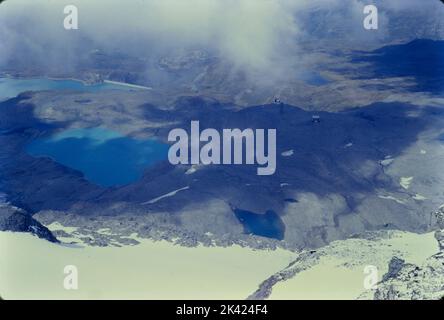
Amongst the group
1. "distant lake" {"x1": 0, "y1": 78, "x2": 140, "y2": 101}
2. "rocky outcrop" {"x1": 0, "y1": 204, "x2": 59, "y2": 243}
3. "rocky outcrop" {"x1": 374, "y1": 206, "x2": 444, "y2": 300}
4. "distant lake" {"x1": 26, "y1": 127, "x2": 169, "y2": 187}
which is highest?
"distant lake" {"x1": 0, "y1": 78, "x2": 140, "y2": 101}

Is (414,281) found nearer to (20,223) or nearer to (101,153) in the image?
(20,223)

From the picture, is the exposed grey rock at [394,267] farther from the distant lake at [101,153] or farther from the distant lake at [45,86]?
the distant lake at [45,86]

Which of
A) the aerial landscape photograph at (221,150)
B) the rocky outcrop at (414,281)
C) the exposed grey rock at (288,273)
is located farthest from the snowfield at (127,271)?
the rocky outcrop at (414,281)

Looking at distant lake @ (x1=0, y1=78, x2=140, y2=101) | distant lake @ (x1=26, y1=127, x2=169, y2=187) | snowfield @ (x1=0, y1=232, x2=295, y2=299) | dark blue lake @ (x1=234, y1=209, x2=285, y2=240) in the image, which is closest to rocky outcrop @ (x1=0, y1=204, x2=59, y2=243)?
snowfield @ (x1=0, y1=232, x2=295, y2=299)

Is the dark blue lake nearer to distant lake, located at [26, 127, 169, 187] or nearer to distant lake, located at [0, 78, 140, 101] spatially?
distant lake, located at [26, 127, 169, 187]

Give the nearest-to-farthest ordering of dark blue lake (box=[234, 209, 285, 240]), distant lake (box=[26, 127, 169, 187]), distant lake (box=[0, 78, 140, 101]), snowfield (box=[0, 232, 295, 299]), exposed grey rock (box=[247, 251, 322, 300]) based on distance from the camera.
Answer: snowfield (box=[0, 232, 295, 299]) < exposed grey rock (box=[247, 251, 322, 300]) < dark blue lake (box=[234, 209, 285, 240]) < distant lake (box=[26, 127, 169, 187]) < distant lake (box=[0, 78, 140, 101])

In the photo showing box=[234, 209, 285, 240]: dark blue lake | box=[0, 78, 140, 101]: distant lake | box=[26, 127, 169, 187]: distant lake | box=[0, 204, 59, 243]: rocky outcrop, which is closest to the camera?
box=[0, 204, 59, 243]: rocky outcrop

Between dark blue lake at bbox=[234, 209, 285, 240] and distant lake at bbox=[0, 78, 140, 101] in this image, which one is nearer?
dark blue lake at bbox=[234, 209, 285, 240]

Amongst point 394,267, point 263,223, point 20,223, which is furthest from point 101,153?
point 394,267
